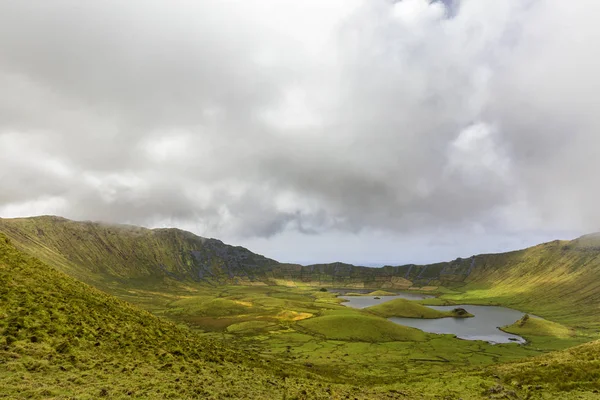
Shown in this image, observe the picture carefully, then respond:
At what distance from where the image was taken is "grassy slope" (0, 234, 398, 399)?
990 inches

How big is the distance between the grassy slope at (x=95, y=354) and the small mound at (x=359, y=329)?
105 meters

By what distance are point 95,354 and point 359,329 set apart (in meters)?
136

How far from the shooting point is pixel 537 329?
181 metres

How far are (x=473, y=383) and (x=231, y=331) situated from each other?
422 feet

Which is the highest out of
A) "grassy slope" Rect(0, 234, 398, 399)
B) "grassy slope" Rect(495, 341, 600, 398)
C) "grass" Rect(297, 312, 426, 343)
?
"grassy slope" Rect(0, 234, 398, 399)

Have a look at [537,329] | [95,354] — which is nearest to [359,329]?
[537,329]

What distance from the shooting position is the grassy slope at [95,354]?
25.2m

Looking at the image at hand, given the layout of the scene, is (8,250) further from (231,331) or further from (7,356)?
(231,331)

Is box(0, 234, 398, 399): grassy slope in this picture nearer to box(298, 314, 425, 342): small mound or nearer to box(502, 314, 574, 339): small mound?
box(298, 314, 425, 342): small mound

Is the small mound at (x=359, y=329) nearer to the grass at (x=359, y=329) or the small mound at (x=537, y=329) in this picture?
the grass at (x=359, y=329)

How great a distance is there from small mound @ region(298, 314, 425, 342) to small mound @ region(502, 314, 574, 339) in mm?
71226

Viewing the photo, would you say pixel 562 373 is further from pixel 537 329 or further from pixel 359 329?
pixel 537 329

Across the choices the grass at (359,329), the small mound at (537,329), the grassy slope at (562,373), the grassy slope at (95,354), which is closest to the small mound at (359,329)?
the grass at (359,329)

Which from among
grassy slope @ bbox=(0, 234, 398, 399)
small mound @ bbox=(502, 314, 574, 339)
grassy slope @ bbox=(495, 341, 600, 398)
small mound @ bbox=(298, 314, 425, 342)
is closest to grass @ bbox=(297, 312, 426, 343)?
small mound @ bbox=(298, 314, 425, 342)
